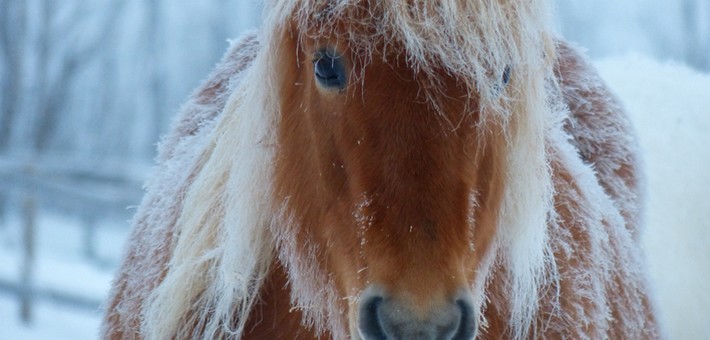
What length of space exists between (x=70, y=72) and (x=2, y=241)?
3790 mm

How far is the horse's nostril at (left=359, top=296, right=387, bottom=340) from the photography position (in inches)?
70.7

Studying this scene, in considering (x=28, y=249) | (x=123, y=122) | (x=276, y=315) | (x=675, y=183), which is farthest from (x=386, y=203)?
(x=123, y=122)

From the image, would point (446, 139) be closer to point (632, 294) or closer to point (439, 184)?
point (439, 184)

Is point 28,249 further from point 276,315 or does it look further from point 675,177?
point 276,315

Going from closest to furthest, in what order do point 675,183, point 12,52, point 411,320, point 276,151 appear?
point 411,320 → point 276,151 → point 675,183 → point 12,52

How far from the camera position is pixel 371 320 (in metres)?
1.80

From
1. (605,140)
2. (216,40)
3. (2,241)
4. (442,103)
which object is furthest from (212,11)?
(442,103)

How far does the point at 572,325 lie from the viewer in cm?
233

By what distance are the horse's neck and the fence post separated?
18.8ft

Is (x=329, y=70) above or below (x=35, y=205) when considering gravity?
above

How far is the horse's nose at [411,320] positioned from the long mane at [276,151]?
0.26 meters

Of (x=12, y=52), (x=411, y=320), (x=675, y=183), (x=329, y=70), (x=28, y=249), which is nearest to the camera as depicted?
(x=411, y=320)

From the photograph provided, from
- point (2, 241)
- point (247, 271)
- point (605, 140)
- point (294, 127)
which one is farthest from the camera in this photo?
point (2, 241)

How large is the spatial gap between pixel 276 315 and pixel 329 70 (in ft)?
2.53
